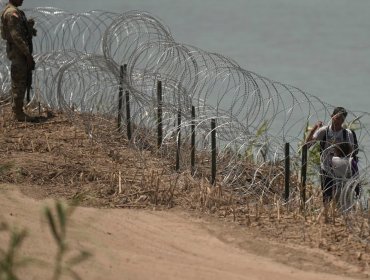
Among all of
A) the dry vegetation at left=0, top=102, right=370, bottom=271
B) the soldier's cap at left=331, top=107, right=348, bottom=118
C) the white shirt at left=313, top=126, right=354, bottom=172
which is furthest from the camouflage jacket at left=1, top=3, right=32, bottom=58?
the soldier's cap at left=331, top=107, right=348, bottom=118

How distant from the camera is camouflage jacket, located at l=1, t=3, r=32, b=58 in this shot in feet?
37.6

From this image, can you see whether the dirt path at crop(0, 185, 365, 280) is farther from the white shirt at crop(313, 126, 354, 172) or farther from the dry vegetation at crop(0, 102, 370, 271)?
the white shirt at crop(313, 126, 354, 172)

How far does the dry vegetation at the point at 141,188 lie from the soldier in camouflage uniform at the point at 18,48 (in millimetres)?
544

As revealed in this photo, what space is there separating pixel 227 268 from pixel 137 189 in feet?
7.71

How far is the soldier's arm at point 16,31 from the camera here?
11445mm

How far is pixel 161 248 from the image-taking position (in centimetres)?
720

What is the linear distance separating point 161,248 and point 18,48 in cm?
505

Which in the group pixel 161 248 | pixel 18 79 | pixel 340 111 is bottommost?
pixel 161 248

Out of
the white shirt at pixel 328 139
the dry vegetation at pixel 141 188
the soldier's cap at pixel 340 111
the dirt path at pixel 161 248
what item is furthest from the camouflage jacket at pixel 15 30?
the soldier's cap at pixel 340 111

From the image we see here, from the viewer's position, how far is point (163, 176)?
31.9ft

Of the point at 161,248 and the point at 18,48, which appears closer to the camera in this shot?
the point at 161,248

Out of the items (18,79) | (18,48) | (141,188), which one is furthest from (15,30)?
(141,188)

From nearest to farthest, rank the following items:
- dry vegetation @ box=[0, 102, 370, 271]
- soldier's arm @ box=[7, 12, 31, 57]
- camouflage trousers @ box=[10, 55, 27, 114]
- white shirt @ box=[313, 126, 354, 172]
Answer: dry vegetation @ box=[0, 102, 370, 271] → white shirt @ box=[313, 126, 354, 172] → soldier's arm @ box=[7, 12, 31, 57] → camouflage trousers @ box=[10, 55, 27, 114]

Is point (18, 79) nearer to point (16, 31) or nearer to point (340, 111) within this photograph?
point (16, 31)
